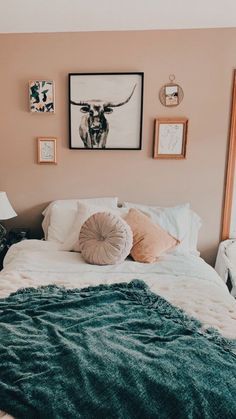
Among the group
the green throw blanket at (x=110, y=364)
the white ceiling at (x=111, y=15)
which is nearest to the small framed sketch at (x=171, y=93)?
the white ceiling at (x=111, y=15)

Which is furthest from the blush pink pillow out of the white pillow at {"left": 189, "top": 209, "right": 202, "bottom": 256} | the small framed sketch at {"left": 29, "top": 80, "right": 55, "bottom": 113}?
the small framed sketch at {"left": 29, "top": 80, "right": 55, "bottom": 113}

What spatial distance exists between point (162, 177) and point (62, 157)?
899 mm

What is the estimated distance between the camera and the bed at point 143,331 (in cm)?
86

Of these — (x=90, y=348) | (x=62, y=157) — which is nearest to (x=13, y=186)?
(x=62, y=157)

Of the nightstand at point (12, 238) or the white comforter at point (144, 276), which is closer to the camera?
the white comforter at point (144, 276)

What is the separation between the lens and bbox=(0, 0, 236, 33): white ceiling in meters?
2.11

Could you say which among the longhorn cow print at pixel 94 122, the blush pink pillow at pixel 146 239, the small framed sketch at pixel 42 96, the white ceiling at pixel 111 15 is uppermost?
the white ceiling at pixel 111 15

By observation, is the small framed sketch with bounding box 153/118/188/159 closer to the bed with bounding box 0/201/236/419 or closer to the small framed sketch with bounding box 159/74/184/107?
the small framed sketch with bounding box 159/74/184/107

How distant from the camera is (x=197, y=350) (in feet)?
3.51

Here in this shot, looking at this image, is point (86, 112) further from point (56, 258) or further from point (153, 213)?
point (56, 258)

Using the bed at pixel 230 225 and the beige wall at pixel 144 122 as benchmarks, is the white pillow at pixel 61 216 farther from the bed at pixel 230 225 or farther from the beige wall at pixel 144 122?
the bed at pixel 230 225

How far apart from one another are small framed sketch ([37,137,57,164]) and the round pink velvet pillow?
2.77 ft

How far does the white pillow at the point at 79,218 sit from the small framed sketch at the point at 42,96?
2.95 ft

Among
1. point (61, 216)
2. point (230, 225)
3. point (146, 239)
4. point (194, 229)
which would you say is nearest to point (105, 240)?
point (146, 239)
